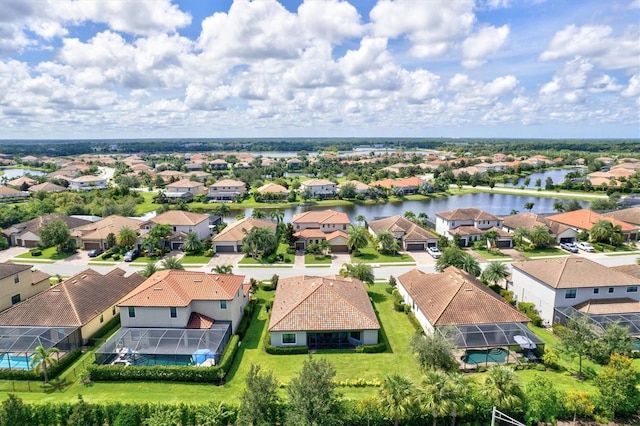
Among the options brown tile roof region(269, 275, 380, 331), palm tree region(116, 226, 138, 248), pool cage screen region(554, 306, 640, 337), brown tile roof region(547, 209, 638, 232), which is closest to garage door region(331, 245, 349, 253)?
brown tile roof region(269, 275, 380, 331)

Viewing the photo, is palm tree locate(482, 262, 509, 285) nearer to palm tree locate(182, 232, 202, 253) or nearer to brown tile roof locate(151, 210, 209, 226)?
palm tree locate(182, 232, 202, 253)

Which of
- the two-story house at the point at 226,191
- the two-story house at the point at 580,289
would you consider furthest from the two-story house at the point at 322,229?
the two-story house at the point at 226,191

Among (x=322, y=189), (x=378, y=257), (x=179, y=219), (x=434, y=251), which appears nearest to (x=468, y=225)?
(x=434, y=251)

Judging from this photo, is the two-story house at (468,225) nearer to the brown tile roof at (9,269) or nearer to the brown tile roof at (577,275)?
the brown tile roof at (577,275)

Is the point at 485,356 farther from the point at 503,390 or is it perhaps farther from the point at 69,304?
the point at 69,304

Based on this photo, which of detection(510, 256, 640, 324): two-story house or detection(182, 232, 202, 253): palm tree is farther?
detection(182, 232, 202, 253): palm tree
